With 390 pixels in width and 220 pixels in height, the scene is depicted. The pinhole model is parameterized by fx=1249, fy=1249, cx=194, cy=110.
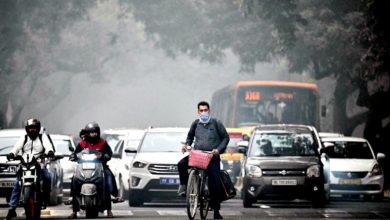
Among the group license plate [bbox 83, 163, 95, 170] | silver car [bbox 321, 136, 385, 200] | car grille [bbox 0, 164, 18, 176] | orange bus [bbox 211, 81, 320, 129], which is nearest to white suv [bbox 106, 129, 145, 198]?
car grille [bbox 0, 164, 18, 176]

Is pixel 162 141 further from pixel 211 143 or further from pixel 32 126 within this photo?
pixel 32 126

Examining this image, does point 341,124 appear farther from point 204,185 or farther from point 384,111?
point 204,185

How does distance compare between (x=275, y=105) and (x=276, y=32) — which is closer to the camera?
(x=275, y=105)

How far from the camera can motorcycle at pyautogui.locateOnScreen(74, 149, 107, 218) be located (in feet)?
66.2

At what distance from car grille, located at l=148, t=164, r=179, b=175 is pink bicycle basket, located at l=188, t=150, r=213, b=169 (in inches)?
203

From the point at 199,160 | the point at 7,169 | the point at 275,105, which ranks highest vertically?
the point at 275,105

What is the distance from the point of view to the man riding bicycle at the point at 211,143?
67.2ft

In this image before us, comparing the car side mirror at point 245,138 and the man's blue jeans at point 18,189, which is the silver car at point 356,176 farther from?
the man's blue jeans at point 18,189

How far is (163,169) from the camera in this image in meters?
25.4

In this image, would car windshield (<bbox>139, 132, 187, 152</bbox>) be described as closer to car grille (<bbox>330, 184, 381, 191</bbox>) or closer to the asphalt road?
the asphalt road

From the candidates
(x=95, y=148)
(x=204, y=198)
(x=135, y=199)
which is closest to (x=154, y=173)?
(x=135, y=199)

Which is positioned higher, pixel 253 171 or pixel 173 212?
pixel 253 171

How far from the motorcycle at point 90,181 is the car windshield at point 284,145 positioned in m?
6.38

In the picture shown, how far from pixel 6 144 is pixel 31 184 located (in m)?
7.90
